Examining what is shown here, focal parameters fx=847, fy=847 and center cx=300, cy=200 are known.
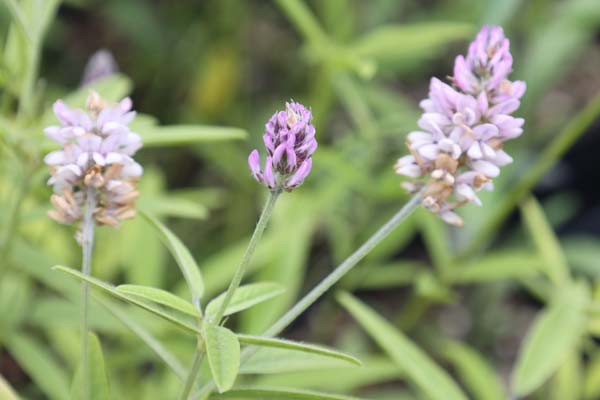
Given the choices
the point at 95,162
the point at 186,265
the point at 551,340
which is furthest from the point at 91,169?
the point at 551,340

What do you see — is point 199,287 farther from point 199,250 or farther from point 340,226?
point 199,250

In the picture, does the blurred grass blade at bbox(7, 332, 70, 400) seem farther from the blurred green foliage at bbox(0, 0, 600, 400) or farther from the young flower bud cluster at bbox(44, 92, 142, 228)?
the young flower bud cluster at bbox(44, 92, 142, 228)

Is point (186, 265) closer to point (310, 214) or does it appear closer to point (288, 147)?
point (288, 147)

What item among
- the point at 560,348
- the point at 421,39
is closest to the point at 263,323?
the point at 560,348

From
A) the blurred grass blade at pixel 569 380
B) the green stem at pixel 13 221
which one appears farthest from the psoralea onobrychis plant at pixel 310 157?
the blurred grass blade at pixel 569 380

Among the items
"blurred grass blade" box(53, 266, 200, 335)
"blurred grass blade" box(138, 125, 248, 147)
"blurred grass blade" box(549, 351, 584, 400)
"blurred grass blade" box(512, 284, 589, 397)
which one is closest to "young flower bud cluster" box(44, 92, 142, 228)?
"blurred grass blade" box(53, 266, 200, 335)
